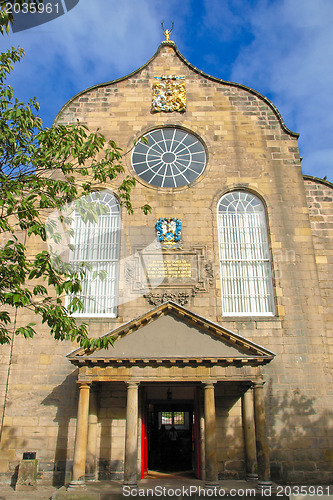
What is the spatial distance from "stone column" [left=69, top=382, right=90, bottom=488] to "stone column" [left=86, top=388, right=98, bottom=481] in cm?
94

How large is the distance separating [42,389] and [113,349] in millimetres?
3093

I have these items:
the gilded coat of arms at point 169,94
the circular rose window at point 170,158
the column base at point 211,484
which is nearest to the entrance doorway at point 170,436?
the column base at point 211,484

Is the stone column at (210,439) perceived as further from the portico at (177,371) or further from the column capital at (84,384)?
the column capital at (84,384)

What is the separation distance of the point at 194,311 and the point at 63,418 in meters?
5.08

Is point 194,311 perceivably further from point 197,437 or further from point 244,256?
point 197,437

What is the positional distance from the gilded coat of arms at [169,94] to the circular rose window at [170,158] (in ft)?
2.97

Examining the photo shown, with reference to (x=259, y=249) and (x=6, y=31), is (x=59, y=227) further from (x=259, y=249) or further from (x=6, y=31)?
(x=6, y=31)

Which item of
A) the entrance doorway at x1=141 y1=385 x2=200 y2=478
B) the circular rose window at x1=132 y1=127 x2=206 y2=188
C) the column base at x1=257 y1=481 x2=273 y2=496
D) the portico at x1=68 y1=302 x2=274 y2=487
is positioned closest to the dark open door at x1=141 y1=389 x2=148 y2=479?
the entrance doorway at x1=141 y1=385 x2=200 y2=478

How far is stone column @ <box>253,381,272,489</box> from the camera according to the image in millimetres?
11016

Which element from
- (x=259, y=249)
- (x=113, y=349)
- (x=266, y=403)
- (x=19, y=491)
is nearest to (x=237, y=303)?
(x=259, y=249)

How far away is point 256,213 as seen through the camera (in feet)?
50.6

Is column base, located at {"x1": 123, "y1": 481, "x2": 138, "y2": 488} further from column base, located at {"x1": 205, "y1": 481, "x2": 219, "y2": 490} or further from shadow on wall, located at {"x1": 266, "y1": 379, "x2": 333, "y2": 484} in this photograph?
shadow on wall, located at {"x1": 266, "y1": 379, "x2": 333, "y2": 484}

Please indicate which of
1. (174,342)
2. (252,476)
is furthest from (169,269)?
(252,476)

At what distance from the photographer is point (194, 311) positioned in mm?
13719
